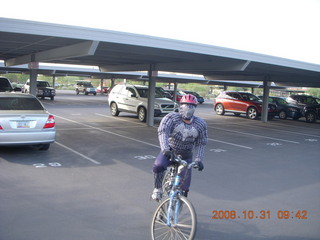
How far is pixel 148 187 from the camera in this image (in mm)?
6938

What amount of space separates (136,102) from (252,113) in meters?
8.52

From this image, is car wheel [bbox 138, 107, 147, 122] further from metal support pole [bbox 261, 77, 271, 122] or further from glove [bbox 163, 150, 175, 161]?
glove [bbox 163, 150, 175, 161]

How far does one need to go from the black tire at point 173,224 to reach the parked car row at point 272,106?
64.7 ft

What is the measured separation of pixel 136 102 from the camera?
744 inches

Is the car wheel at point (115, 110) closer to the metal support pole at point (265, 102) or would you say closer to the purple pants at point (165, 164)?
the metal support pole at point (265, 102)

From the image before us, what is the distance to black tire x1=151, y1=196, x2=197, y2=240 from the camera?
418 cm

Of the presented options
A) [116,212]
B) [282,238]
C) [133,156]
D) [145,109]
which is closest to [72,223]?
[116,212]

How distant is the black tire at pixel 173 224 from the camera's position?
13.7ft

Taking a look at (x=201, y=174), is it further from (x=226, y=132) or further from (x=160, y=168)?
(x=226, y=132)

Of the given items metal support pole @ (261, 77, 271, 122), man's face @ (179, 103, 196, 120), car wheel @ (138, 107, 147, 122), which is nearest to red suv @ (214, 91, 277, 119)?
metal support pole @ (261, 77, 271, 122)

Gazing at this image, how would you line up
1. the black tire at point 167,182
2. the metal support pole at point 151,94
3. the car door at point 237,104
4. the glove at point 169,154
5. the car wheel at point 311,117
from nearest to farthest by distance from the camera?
the glove at point 169,154 < the black tire at point 167,182 < the metal support pole at point 151,94 < the car wheel at point 311,117 < the car door at point 237,104

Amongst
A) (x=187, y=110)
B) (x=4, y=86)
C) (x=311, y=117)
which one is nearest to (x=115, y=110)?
(x=4, y=86)

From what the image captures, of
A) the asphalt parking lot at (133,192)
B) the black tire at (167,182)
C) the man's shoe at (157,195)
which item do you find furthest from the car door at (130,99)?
the man's shoe at (157,195)

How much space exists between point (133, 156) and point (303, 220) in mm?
5169
